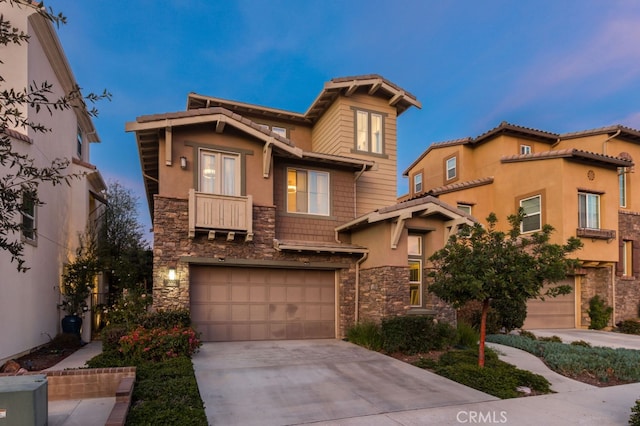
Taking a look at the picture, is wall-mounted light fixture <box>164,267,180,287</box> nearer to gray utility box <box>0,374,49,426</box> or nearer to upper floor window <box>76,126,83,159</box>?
gray utility box <box>0,374,49,426</box>

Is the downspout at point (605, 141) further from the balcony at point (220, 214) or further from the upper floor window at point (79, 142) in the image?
the upper floor window at point (79, 142)

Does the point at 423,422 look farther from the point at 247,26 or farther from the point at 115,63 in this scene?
the point at 115,63

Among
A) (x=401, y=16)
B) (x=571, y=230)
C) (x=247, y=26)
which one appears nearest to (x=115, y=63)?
(x=247, y=26)

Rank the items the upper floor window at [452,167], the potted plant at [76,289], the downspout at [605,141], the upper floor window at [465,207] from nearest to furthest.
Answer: the potted plant at [76,289]
the downspout at [605,141]
the upper floor window at [465,207]
the upper floor window at [452,167]

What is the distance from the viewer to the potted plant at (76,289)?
11203 mm

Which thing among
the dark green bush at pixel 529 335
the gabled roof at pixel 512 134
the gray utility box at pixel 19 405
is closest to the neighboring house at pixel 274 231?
the dark green bush at pixel 529 335

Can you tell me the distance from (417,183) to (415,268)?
40.9 ft

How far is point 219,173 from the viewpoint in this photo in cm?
1152

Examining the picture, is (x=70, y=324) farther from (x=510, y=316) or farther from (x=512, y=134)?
(x=512, y=134)

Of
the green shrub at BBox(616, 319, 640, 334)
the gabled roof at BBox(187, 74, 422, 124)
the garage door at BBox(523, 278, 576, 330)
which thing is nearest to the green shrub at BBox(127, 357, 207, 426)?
the gabled roof at BBox(187, 74, 422, 124)

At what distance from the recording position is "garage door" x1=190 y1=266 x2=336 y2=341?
1130 centimetres

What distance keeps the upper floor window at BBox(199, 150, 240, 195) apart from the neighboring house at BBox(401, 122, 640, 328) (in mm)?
9735

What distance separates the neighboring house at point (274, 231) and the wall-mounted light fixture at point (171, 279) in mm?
27

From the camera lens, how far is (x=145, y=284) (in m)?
13.2
